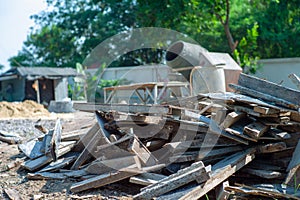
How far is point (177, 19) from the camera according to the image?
46.0ft

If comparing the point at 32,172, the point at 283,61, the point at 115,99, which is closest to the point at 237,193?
the point at 32,172

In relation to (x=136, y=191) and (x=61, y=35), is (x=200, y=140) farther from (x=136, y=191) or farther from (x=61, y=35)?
(x=61, y=35)

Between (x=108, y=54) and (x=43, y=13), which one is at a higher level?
(x=43, y=13)

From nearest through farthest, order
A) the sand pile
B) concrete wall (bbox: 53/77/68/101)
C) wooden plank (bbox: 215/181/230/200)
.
Answer: wooden plank (bbox: 215/181/230/200)
the sand pile
concrete wall (bbox: 53/77/68/101)

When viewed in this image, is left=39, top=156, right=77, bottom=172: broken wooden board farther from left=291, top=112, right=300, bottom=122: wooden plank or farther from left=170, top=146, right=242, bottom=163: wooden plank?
left=291, top=112, right=300, bottom=122: wooden plank

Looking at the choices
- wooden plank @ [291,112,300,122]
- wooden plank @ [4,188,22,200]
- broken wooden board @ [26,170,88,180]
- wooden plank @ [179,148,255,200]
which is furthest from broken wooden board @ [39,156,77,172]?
wooden plank @ [291,112,300,122]

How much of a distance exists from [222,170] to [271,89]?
116 cm

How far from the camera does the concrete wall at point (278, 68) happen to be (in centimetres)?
1268

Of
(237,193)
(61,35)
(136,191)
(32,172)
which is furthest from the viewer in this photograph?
(61,35)

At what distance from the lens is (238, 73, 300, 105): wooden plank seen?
349 centimetres

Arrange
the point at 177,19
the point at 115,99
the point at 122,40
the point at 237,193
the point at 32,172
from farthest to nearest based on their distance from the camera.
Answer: the point at 122,40 → the point at 177,19 → the point at 115,99 → the point at 32,172 → the point at 237,193

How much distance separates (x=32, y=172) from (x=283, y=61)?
11.4 meters

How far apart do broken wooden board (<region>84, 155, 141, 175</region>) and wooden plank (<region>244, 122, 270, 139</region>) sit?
4.08 feet

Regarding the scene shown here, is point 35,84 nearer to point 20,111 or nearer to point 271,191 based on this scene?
point 20,111
